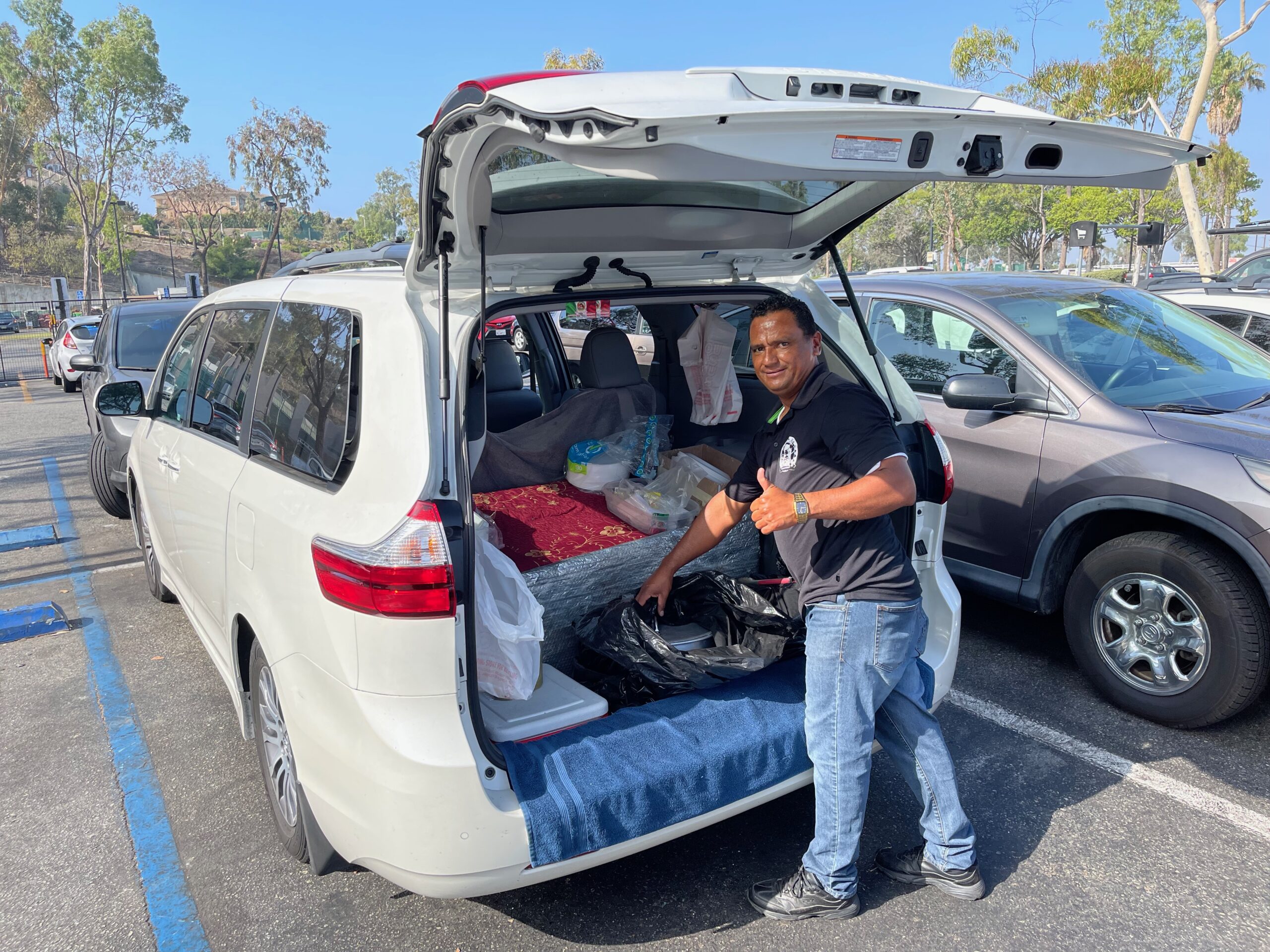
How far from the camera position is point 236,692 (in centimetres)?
297

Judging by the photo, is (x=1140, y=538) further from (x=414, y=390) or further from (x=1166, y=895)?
(x=414, y=390)

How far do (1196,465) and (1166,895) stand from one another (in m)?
1.56

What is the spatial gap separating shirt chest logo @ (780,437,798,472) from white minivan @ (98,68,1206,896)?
23.3 inches

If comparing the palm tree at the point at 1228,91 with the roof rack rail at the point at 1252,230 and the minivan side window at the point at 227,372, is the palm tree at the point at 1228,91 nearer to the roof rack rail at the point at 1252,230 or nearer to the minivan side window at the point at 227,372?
the roof rack rail at the point at 1252,230

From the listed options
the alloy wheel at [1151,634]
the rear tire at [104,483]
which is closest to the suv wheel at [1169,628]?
the alloy wheel at [1151,634]

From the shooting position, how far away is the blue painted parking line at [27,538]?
620cm

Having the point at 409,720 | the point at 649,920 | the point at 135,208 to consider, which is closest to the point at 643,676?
the point at 649,920

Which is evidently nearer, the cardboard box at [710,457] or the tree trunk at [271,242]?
the cardboard box at [710,457]

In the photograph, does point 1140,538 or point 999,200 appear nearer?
point 1140,538

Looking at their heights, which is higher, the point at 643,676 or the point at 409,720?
the point at 409,720

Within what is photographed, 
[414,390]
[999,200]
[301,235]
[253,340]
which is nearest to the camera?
[414,390]

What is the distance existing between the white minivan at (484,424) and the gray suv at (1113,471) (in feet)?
3.52

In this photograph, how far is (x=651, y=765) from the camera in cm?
222

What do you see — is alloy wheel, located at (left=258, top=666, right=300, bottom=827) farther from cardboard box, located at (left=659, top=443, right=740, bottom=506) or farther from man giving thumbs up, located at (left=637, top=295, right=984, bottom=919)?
cardboard box, located at (left=659, top=443, right=740, bottom=506)
